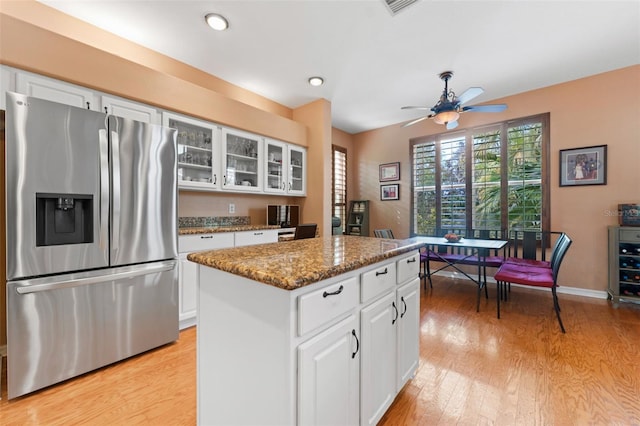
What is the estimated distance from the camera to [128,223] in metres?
1.98

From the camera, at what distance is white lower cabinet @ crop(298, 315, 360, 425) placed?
36.1 inches

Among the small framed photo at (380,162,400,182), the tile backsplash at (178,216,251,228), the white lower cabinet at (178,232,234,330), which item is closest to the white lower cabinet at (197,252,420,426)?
the white lower cabinet at (178,232,234,330)

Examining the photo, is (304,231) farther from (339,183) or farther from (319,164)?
(339,183)

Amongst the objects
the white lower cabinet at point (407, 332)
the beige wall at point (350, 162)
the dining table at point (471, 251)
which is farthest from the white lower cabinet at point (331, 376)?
the beige wall at point (350, 162)

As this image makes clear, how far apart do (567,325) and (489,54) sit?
2.93m

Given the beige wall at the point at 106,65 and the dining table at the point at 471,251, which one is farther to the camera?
the dining table at the point at 471,251

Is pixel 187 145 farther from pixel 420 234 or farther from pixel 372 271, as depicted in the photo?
pixel 420 234

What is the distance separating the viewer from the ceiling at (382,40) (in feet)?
7.29

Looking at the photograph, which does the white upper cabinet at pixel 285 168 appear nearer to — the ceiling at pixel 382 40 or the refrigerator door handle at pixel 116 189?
the ceiling at pixel 382 40

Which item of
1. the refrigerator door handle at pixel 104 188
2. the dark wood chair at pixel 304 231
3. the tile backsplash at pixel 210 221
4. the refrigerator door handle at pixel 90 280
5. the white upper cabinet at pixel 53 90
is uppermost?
the white upper cabinet at pixel 53 90

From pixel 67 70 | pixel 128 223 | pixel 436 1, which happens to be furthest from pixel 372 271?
pixel 67 70

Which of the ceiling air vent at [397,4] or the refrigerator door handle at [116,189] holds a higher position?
the ceiling air vent at [397,4]

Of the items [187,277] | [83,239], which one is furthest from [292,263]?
[187,277]

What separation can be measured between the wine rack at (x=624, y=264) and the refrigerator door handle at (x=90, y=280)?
474 centimetres
